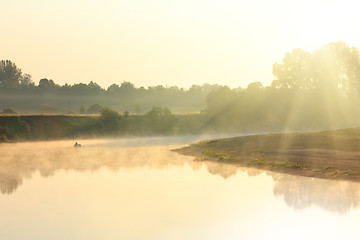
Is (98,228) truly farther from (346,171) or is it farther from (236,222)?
(346,171)

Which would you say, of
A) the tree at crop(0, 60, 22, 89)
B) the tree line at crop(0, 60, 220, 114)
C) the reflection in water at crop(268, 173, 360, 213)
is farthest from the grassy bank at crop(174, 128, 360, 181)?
the tree at crop(0, 60, 22, 89)

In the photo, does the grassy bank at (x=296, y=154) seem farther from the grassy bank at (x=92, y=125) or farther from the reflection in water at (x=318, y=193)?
the grassy bank at (x=92, y=125)

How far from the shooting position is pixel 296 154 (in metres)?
41.9

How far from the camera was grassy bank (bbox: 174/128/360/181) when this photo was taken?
32.7 m

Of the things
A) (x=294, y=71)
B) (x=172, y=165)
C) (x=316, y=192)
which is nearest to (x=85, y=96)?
(x=294, y=71)

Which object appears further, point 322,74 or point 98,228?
point 322,74

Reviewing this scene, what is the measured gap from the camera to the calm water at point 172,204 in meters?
16.5

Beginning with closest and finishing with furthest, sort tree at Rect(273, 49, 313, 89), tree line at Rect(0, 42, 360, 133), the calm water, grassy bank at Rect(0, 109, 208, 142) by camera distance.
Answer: the calm water < grassy bank at Rect(0, 109, 208, 142) < tree line at Rect(0, 42, 360, 133) < tree at Rect(273, 49, 313, 89)

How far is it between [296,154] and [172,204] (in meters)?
23.2

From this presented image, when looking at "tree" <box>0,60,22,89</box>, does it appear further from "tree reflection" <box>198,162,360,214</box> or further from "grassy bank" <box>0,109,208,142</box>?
"tree reflection" <box>198,162,360,214</box>

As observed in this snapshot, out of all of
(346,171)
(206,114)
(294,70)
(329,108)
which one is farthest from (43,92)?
(346,171)

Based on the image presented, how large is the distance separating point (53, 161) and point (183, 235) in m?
28.7

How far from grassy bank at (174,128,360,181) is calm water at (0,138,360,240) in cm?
268

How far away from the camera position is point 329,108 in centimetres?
11662
